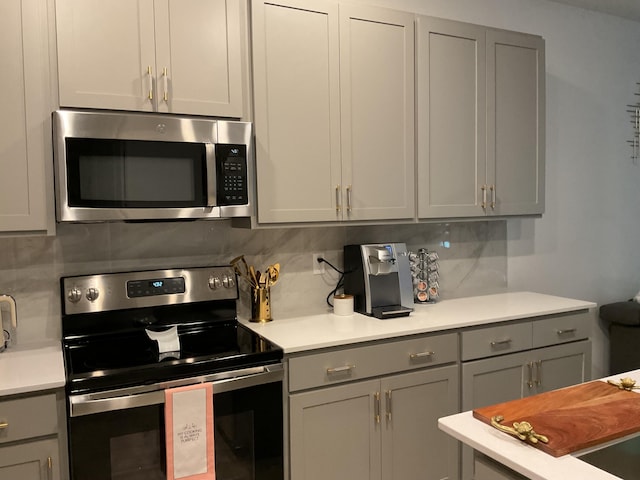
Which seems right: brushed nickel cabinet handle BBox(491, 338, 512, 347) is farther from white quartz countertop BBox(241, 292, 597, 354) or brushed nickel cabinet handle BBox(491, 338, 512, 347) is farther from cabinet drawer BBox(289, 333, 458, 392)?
cabinet drawer BBox(289, 333, 458, 392)

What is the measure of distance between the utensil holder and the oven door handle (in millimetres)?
495

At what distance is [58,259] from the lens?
2.22 m

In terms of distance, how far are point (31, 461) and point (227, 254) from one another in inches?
45.9

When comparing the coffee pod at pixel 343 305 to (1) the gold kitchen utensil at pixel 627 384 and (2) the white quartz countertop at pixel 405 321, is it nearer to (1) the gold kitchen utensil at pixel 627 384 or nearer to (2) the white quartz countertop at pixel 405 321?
(2) the white quartz countertop at pixel 405 321

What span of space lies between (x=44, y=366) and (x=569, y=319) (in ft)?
8.09

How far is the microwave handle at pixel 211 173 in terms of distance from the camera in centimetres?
213

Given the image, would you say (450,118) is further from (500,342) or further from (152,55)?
(152,55)

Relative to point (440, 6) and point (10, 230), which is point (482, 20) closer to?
point (440, 6)

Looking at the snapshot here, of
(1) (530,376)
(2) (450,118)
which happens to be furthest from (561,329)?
(2) (450,118)

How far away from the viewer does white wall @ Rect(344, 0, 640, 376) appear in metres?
3.46

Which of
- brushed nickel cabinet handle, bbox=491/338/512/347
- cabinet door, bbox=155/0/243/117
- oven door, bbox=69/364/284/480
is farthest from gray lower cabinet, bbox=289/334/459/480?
cabinet door, bbox=155/0/243/117

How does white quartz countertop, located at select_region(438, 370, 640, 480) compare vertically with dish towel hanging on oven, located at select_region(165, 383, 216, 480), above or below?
above

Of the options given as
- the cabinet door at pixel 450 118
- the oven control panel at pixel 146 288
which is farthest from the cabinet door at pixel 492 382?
the oven control panel at pixel 146 288

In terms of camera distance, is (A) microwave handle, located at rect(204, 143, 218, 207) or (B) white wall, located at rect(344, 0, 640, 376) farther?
(B) white wall, located at rect(344, 0, 640, 376)
